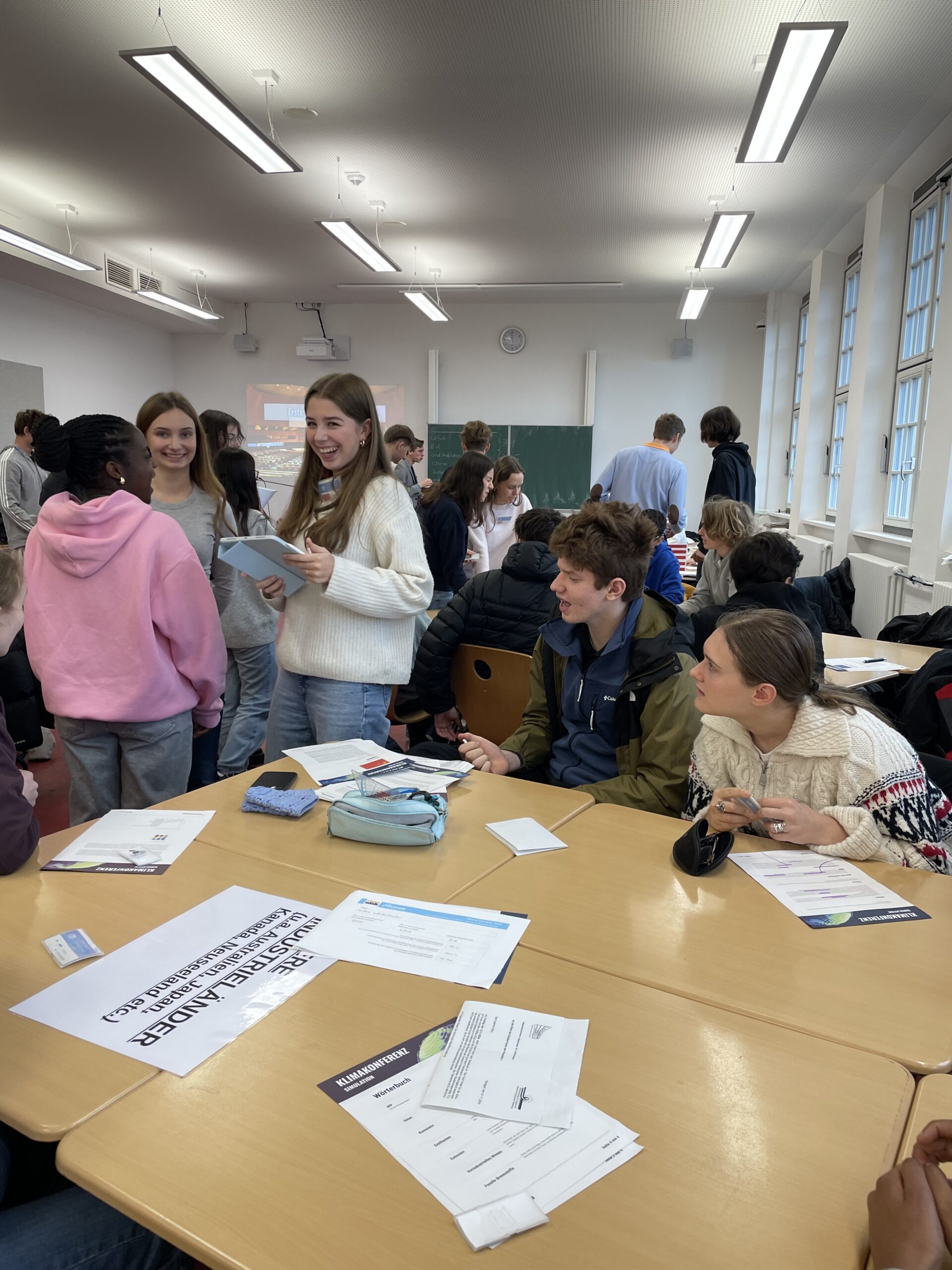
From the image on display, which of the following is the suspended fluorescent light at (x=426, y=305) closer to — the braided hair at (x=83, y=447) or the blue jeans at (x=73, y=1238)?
the braided hair at (x=83, y=447)

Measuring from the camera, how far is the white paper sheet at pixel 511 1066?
0.88 metres

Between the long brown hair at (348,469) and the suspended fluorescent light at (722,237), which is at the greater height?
the suspended fluorescent light at (722,237)

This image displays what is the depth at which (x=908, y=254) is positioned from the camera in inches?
223

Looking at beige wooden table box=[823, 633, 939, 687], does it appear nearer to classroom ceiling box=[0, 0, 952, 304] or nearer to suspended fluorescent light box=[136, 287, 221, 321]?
classroom ceiling box=[0, 0, 952, 304]

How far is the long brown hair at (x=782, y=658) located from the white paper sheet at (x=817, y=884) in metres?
0.30

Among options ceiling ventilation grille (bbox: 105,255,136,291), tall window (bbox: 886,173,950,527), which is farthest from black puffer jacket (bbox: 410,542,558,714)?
ceiling ventilation grille (bbox: 105,255,136,291)

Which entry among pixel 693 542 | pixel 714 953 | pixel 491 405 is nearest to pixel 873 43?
pixel 693 542

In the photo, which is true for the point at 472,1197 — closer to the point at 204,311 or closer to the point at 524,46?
the point at 524,46

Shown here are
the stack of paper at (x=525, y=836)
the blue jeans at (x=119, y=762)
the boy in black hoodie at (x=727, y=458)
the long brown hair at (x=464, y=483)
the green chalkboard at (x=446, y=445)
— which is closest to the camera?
the stack of paper at (x=525, y=836)

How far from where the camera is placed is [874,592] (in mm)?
5387

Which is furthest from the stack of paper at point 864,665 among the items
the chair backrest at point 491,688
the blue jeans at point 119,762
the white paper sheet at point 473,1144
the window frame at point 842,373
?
the window frame at point 842,373

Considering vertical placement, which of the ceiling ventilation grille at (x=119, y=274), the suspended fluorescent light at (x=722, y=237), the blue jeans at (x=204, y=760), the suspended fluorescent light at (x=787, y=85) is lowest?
the blue jeans at (x=204, y=760)

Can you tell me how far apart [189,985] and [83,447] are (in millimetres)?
1340

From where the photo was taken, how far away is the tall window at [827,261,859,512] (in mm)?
7012
